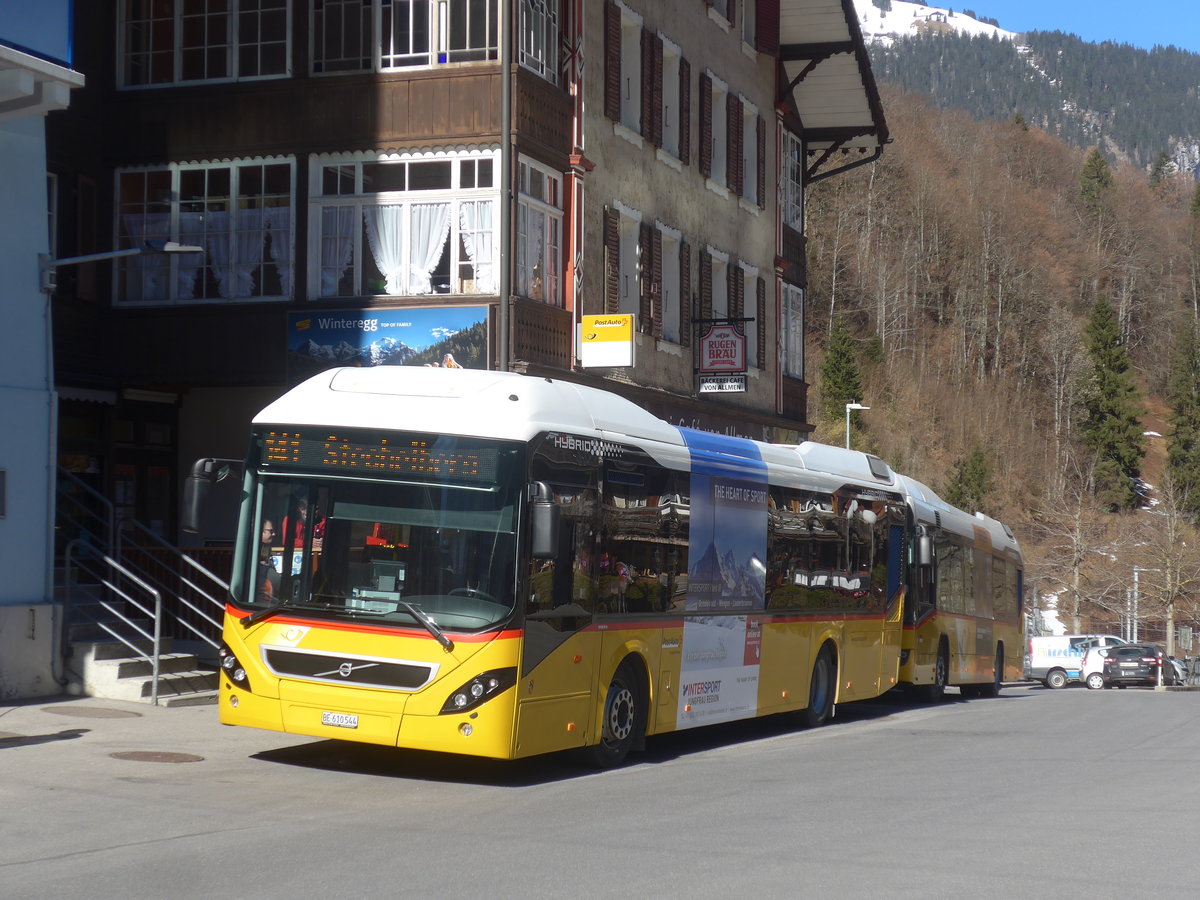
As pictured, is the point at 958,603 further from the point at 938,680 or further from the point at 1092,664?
the point at 1092,664

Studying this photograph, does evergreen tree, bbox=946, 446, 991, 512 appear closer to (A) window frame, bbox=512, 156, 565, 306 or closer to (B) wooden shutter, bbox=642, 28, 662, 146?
(B) wooden shutter, bbox=642, 28, 662, 146

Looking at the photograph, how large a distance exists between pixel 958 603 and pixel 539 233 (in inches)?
371

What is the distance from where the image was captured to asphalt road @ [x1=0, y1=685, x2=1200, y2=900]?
27.0ft

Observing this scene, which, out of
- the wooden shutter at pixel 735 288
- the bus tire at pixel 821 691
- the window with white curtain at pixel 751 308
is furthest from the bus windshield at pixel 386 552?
the window with white curtain at pixel 751 308

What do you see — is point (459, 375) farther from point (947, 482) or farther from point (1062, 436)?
point (1062, 436)

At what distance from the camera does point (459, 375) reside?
12234 millimetres

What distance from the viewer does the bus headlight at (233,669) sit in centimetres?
1198

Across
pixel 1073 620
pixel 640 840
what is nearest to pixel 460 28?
pixel 640 840

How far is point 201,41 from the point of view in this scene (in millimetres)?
22938

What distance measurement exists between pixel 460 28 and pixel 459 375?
11.2 meters

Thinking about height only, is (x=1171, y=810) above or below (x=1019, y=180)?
below

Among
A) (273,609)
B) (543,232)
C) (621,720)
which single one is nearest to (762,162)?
(543,232)

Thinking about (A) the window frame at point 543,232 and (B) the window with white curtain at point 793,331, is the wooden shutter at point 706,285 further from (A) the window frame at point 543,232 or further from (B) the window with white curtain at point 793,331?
(A) the window frame at point 543,232

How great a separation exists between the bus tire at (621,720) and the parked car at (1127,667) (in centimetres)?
3991
